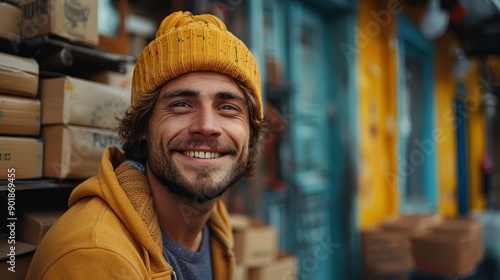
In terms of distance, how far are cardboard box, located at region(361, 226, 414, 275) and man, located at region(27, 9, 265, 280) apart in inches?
106

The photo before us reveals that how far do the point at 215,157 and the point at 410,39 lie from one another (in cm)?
519

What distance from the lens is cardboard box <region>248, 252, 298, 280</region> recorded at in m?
Result: 2.48

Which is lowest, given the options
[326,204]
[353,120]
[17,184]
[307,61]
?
[326,204]

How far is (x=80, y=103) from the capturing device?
1.59 metres

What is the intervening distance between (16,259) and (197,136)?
0.72m

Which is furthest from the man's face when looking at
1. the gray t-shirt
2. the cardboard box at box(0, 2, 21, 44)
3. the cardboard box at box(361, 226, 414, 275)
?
the cardboard box at box(361, 226, 414, 275)

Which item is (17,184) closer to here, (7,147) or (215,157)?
(7,147)

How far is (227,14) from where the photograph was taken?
3.05 metres

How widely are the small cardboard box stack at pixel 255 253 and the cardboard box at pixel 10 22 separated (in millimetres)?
1557

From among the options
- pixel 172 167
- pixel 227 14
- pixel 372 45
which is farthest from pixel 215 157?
pixel 372 45

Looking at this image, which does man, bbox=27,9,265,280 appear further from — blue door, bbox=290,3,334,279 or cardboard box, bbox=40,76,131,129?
blue door, bbox=290,3,334,279

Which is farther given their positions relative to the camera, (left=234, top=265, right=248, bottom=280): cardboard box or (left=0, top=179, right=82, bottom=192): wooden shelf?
(left=234, top=265, right=248, bottom=280): cardboard box

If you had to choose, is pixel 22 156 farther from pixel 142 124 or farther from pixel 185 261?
pixel 185 261

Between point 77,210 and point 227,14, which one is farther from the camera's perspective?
point 227,14
